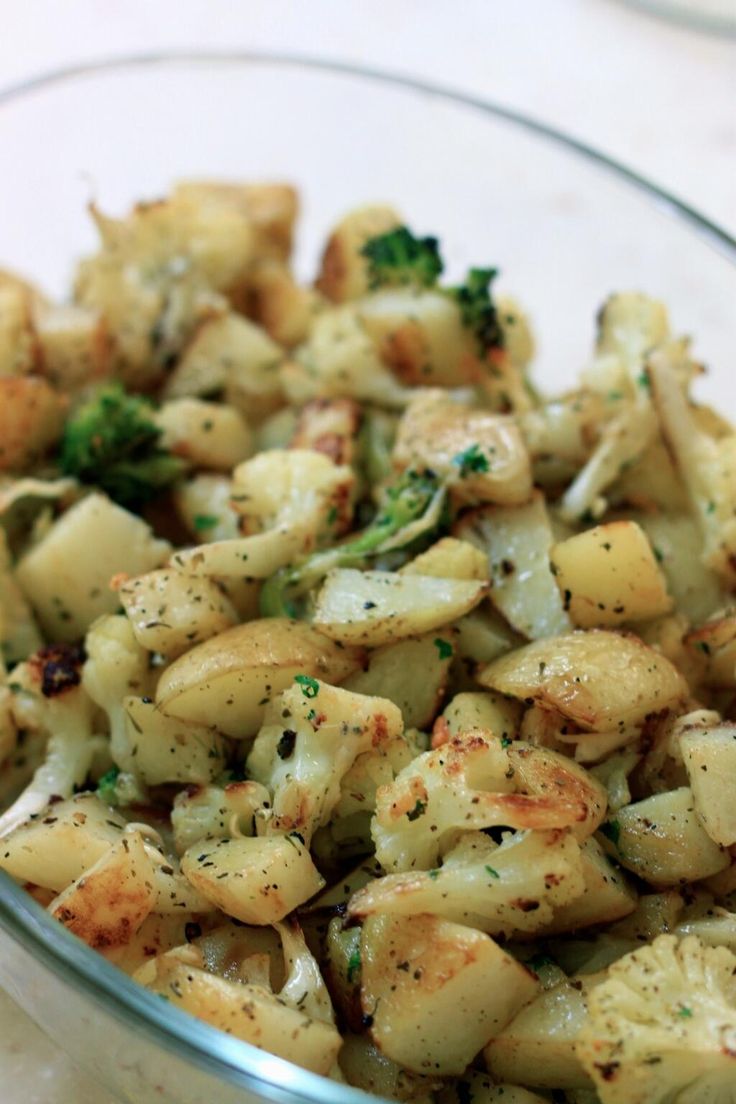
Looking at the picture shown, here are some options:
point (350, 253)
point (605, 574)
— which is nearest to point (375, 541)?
point (605, 574)

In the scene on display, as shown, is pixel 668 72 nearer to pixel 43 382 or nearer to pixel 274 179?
pixel 274 179

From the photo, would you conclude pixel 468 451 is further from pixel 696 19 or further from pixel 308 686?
pixel 696 19

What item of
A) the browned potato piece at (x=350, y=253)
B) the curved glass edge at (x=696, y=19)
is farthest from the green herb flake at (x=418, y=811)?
the curved glass edge at (x=696, y=19)

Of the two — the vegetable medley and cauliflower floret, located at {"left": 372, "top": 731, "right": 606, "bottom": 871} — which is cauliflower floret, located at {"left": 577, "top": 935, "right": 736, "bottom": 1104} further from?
cauliflower floret, located at {"left": 372, "top": 731, "right": 606, "bottom": 871}

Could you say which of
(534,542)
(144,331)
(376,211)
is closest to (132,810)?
(534,542)

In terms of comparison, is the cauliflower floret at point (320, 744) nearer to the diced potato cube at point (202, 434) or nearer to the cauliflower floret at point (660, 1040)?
the cauliflower floret at point (660, 1040)
